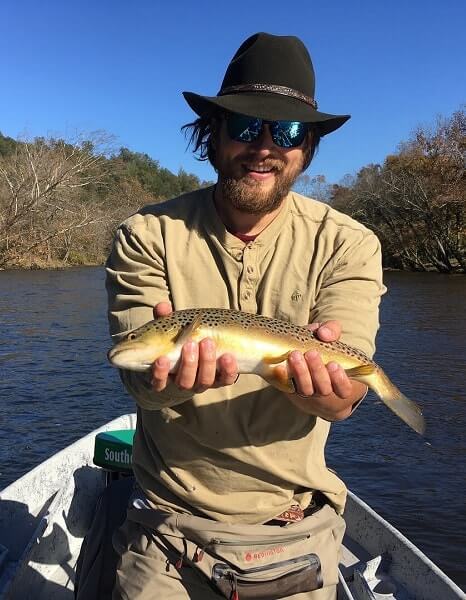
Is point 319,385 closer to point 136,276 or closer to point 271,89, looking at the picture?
point 136,276

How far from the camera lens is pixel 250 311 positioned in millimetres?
2957

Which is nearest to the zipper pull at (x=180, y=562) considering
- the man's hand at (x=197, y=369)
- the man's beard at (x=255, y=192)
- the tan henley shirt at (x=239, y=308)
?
the tan henley shirt at (x=239, y=308)

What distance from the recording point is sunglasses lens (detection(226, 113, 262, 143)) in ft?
9.69

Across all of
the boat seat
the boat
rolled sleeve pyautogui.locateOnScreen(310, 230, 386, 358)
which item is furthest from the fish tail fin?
the boat seat

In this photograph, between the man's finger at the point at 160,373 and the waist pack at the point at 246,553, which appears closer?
the man's finger at the point at 160,373

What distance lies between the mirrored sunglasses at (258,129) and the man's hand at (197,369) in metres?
1.08

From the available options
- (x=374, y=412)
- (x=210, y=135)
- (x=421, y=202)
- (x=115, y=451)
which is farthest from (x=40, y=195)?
(x=210, y=135)

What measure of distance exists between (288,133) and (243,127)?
221 mm

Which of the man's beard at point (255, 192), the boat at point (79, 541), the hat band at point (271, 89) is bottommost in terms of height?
the boat at point (79, 541)

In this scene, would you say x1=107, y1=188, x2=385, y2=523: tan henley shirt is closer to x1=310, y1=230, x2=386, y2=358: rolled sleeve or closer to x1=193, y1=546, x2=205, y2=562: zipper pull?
x1=310, y1=230, x2=386, y2=358: rolled sleeve

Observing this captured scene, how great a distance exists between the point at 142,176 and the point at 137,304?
10487 centimetres

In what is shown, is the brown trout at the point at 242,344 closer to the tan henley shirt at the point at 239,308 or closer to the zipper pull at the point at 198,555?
the tan henley shirt at the point at 239,308

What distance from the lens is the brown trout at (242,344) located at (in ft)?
8.54

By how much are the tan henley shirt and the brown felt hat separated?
0.44 m
